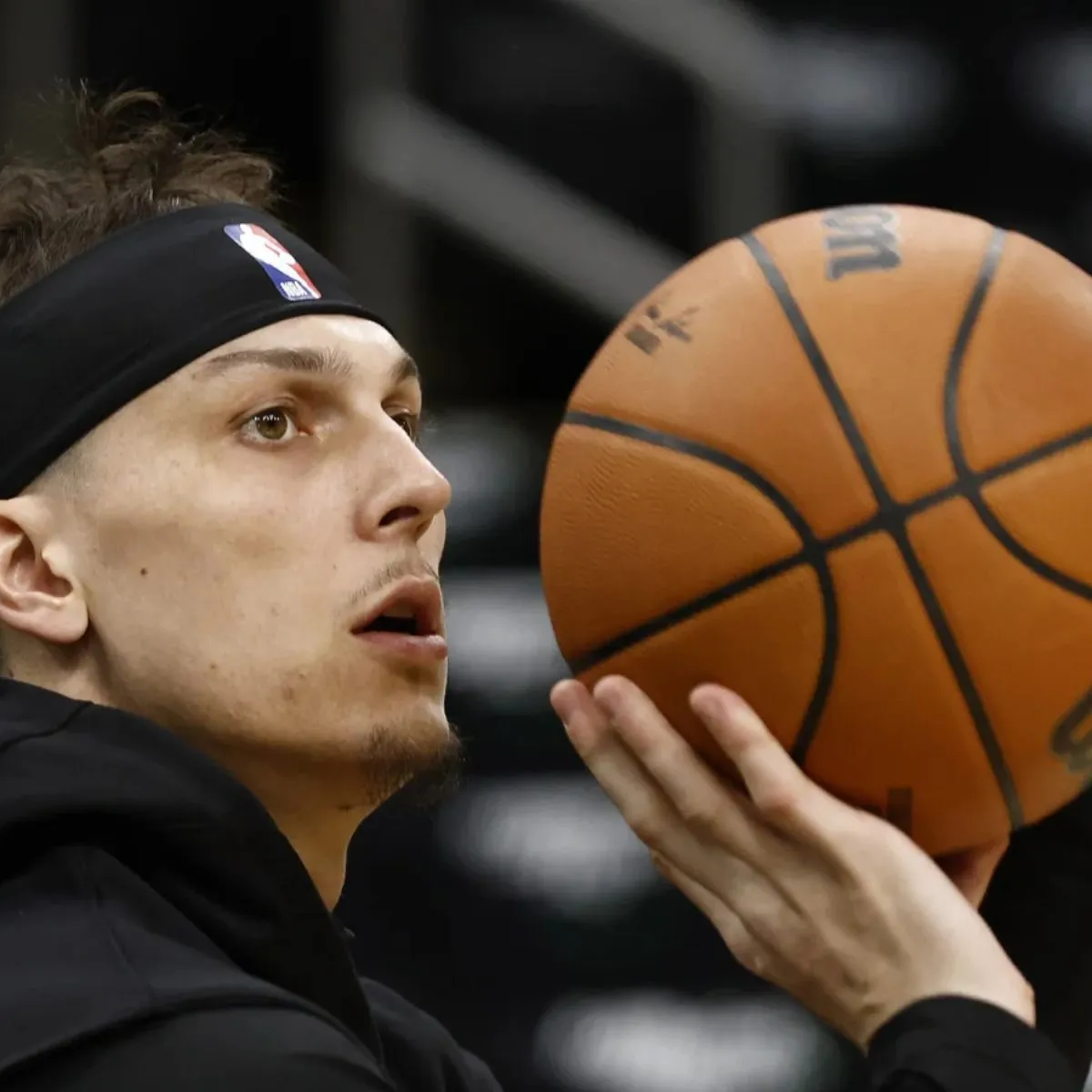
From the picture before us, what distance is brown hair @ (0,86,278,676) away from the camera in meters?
2.10

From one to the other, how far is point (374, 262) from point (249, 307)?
1.98m

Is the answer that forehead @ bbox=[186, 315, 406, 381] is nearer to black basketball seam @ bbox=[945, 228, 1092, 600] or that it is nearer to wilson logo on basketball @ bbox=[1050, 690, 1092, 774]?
black basketball seam @ bbox=[945, 228, 1092, 600]

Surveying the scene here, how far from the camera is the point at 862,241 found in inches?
64.0

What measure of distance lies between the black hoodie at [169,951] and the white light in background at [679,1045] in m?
1.78

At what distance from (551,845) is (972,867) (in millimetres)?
2076

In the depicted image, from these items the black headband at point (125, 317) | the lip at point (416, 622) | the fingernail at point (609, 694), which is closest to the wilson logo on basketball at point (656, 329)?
the fingernail at point (609, 694)

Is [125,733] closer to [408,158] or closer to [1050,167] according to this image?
[408,158]

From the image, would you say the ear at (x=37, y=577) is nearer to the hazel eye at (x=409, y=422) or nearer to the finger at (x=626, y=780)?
the hazel eye at (x=409, y=422)

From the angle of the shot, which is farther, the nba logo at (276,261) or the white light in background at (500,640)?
the white light in background at (500,640)

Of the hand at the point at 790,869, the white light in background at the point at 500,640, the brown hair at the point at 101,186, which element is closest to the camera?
the hand at the point at 790,869

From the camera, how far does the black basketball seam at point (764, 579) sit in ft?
5.00

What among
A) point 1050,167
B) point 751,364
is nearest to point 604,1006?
point 1050,167

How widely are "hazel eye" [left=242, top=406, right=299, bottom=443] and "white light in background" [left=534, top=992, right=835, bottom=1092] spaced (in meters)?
1.99

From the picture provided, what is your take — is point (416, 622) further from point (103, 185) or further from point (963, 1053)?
point (963, 1053)
